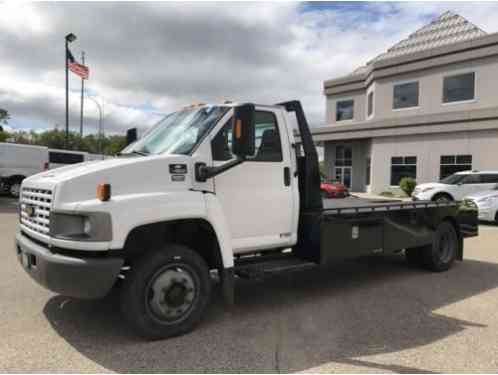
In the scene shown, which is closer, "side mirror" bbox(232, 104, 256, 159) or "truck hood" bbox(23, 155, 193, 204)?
"truck hood" bbox(23, 155, 193, 204)

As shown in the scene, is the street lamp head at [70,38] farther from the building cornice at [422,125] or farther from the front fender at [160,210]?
the front fender at [160,210]

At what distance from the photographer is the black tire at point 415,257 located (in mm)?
6912

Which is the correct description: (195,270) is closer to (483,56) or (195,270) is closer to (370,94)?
(483,56)

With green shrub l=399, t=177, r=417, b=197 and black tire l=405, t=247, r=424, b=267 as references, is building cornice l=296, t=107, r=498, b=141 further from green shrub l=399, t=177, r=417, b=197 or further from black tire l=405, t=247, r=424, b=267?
black tire l=405, t=247, r=424, b=267

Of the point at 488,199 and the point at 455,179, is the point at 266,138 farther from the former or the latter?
the point at 455,179

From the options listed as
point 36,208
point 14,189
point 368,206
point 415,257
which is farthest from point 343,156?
point 36,208

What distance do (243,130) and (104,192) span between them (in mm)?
1334

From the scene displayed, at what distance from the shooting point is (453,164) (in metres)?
24.5

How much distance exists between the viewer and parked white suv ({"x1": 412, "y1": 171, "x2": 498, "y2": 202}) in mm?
16906

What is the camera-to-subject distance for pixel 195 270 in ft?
12.9

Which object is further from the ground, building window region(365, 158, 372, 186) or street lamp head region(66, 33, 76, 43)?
street lamp head region(66, 33, 76, 43)

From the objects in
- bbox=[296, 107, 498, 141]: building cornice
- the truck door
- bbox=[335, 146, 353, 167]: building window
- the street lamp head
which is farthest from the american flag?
the truck door

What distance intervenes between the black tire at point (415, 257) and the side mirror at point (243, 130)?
4552mm

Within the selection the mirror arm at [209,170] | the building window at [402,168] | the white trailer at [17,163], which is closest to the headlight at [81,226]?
the mirror arm at [209,170]
